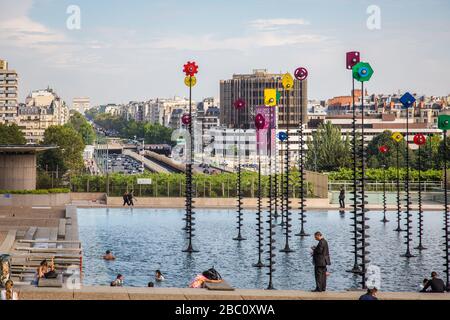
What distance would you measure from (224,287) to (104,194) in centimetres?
5202

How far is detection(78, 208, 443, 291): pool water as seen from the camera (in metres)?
34.3

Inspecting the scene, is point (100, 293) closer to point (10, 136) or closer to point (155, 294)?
point (155, 294)

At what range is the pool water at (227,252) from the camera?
34281 millimetres

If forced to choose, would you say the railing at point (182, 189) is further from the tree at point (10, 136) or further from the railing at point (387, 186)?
the tree at point (10, 136)

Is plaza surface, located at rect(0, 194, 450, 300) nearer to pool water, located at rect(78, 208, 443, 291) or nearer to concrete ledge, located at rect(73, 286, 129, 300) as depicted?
concrete ledge, located at rect(73, 286, 129, 300)

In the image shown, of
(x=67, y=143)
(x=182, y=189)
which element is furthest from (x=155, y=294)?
(x=67, y=143)

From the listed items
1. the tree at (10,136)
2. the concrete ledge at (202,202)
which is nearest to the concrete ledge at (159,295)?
the concrete ledge at (202,202)

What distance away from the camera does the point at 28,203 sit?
57.4 meters

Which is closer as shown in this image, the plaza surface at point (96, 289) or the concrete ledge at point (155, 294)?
the concrete ledge at point (155, 294)

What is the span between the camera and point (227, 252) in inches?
1679

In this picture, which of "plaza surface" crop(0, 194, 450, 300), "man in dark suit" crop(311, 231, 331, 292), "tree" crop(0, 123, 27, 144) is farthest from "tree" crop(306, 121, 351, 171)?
"man in dark suit" crop(311, 231, 331, 292)

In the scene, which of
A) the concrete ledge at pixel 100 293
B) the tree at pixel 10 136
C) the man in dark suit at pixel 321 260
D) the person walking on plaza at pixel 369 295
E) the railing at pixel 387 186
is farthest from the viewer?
the tree at pixel 10 136
